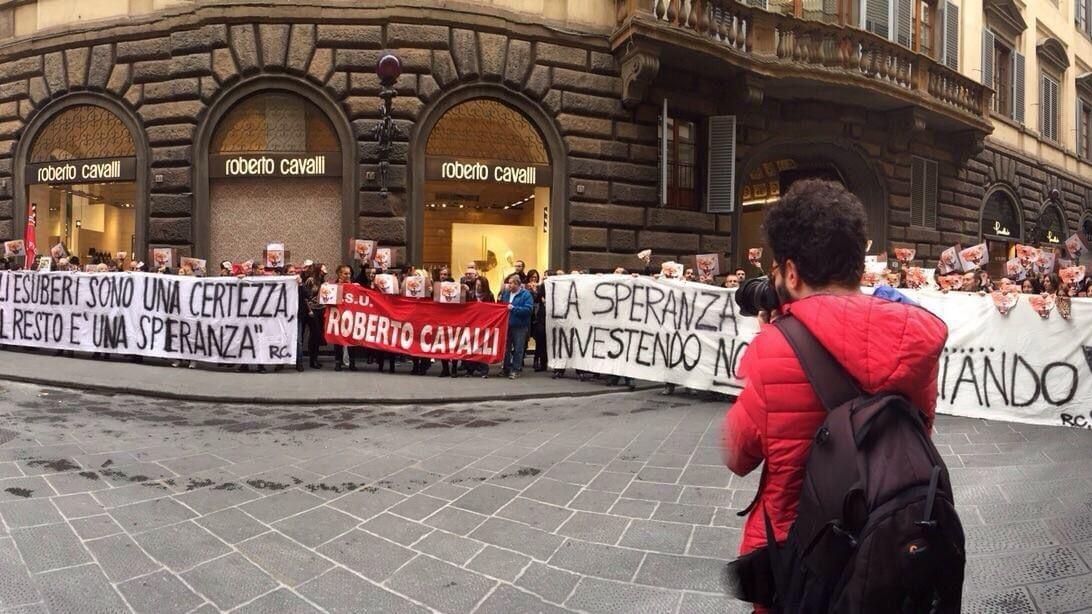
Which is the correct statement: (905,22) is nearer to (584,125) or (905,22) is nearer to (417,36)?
(584,125)

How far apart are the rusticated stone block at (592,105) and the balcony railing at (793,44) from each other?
100cm

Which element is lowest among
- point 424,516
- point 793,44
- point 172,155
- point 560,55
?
point 424,516

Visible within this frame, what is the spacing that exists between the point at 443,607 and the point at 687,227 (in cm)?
1170

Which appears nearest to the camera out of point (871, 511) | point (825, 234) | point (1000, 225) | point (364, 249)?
point (871, 511)

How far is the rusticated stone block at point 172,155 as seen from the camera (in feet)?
41.2

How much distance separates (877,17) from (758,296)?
17523 millimetres

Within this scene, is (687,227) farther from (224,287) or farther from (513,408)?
(224,287)

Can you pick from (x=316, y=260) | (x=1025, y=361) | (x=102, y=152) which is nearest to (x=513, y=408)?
(x=1025, y=361)

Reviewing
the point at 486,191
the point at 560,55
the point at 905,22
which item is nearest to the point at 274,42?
the point at 486,191

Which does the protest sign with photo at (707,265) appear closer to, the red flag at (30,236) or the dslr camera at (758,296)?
the dslr camera at (758,296)

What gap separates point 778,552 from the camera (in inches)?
62.0

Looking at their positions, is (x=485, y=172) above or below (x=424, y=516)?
above

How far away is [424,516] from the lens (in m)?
4.04

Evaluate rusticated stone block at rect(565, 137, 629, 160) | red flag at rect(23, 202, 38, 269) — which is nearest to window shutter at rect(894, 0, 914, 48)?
rusticated stone block at rect(565, 137, 629, 160)
